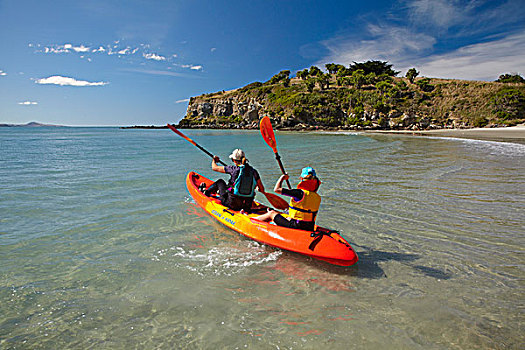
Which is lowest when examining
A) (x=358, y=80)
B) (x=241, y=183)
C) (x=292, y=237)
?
(x=292, y=237)

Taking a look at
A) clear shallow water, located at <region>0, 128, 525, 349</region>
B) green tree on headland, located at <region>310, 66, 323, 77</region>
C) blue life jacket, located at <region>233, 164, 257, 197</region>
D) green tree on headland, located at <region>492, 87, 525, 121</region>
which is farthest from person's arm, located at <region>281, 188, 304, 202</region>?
green tree on headland, located at <region>310, 66, 323, 77</region>

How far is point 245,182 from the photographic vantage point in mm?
6250

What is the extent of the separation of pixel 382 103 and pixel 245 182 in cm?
7743

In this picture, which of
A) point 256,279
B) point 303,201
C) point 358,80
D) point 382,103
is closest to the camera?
point 256,279

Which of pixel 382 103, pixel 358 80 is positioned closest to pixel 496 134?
pixel 382 103

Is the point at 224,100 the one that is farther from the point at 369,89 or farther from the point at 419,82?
the point at 419,82

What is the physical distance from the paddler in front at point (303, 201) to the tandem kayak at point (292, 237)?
138mm

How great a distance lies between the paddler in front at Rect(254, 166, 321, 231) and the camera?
475cm

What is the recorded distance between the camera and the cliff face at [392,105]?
65.9 m

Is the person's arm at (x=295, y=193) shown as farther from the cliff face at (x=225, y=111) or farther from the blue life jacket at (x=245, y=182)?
the cliff face at (x=225, y=111)

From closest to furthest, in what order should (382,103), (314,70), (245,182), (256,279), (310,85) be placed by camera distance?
1. (256,279)
2. (245,182)
3. (382,103)
4. (310,85)
5. (314,70)

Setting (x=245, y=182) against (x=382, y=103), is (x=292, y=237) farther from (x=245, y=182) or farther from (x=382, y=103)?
(x=382, y=103)

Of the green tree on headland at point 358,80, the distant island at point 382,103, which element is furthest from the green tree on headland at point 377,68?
the green tree on headland at point 358,80

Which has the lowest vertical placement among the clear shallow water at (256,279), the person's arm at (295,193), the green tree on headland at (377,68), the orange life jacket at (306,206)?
the clear shallow water at (256,279)
